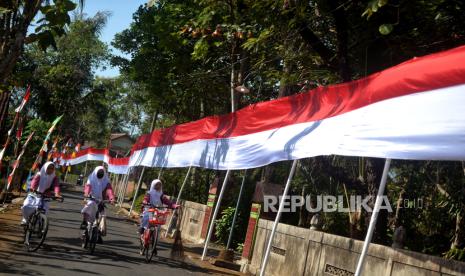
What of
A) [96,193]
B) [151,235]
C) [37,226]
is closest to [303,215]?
[151,235]

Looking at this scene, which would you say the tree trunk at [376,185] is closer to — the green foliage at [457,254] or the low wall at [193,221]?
the green foliage at [457,254]

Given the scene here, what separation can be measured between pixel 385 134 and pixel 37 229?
779 cm

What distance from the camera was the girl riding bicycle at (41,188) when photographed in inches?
471

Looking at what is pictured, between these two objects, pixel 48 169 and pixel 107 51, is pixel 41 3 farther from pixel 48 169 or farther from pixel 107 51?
pixel 107 51

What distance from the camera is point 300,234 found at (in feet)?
37.7

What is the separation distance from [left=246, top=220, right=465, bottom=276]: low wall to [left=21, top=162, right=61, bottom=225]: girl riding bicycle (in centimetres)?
486

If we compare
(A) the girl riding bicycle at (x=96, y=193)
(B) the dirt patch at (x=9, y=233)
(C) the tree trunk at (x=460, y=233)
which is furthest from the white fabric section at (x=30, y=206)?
(C) the tree trunk at (x=460, y=233)

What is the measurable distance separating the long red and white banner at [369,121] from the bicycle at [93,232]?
120 inches

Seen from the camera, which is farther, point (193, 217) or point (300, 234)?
point (193, 217)

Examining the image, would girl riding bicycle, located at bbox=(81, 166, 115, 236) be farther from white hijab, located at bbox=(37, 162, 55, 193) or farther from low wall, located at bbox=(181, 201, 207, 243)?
low wall, located at bbox=(181, 201, 207, 243)

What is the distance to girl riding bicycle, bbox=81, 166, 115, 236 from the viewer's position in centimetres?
1274

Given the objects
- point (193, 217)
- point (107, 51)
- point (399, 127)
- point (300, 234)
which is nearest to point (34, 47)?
point (107, 51)

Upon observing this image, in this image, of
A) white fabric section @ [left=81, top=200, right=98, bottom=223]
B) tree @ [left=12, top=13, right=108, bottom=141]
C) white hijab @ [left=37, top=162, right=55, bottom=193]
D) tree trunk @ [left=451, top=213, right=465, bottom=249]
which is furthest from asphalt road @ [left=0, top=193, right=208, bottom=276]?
tree @ [left=12, top=13, right=108, bottom=141]

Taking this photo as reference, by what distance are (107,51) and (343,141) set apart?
4028 cm
